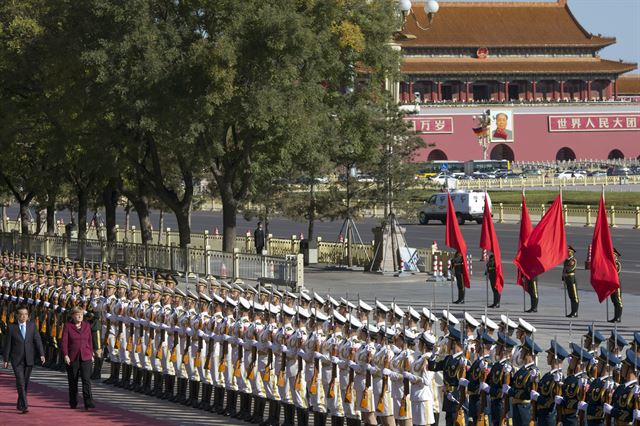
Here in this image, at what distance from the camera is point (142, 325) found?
1836cm

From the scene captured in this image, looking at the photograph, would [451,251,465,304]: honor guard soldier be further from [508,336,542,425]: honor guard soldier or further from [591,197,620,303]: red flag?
[508,336,542,425]: honor guard soldier

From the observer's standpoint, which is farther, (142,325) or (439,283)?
(439,283)

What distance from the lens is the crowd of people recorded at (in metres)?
12.4

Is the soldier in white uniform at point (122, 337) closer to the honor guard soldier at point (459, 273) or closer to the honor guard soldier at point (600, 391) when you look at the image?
the honor guard soldier at point (600, 391)

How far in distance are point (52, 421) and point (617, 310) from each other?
10.2 meters

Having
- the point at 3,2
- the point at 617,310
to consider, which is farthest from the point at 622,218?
the point at 617,310

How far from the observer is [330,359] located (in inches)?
577

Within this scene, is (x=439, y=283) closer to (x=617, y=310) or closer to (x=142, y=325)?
(x=617, y=310)

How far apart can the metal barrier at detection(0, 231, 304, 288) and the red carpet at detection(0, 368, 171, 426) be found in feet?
39.7

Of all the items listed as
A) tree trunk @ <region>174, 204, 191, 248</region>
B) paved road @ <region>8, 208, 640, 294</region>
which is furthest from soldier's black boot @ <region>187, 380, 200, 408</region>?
tree trunk @ <region>174, 204, 191, 248</region>

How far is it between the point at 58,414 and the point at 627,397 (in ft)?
26.1

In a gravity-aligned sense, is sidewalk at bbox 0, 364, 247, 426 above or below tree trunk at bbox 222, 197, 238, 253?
below

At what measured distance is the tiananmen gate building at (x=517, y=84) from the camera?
91.5 m

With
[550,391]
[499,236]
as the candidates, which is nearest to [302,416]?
[550,391]
